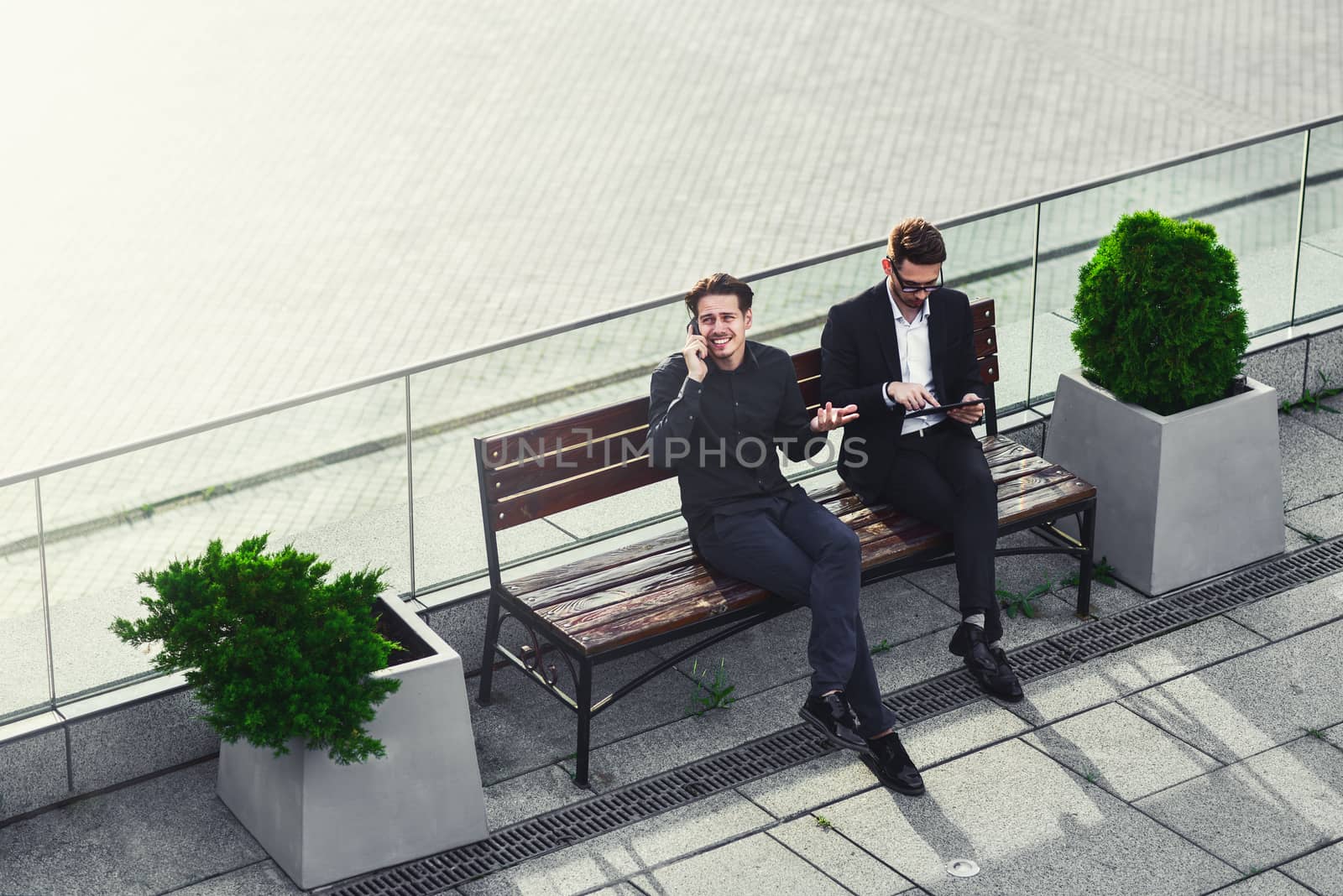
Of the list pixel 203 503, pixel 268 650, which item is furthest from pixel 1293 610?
pixel 203 503

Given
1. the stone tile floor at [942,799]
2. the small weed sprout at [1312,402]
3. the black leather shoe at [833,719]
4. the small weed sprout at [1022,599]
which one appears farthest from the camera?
the small weed sprout at [1312,402]

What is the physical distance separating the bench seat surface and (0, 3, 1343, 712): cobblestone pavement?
1.71 ft

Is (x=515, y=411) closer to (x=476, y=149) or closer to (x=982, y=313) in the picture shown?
(x=982, y=313)

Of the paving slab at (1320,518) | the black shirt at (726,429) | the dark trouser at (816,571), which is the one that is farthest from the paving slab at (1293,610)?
the black shirt at (726,429)

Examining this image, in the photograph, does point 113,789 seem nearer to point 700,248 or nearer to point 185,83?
point 700,248

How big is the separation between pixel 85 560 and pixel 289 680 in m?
0.99

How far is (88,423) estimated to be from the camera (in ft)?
34.2

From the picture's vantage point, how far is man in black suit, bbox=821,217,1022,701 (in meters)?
6.95

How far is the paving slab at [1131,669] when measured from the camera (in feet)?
22.5

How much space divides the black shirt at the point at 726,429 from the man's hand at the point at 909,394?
389 millimetres

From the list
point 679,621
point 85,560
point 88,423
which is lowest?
point 88,423

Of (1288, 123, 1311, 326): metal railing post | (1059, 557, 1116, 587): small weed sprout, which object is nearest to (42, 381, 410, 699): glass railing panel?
(1059, 557, 1116, 587): small weed sprout

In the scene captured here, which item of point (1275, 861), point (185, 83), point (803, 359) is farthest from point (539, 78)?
point (1275, 861)

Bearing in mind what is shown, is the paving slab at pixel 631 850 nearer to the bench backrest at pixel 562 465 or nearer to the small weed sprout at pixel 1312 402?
the bench backrest at pixel 562 465
